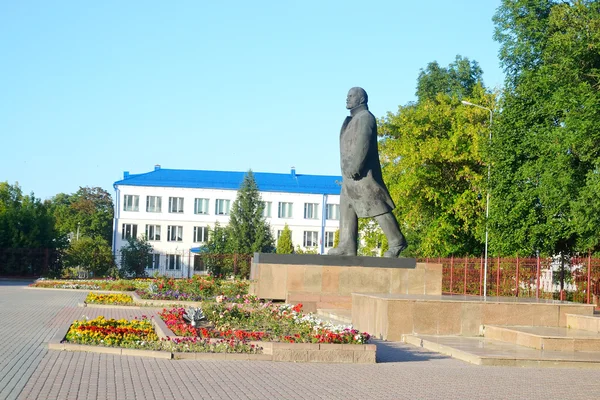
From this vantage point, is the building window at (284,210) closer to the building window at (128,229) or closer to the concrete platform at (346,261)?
the building window at (128,229)

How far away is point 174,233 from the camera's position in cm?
7325

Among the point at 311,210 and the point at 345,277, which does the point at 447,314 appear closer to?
the point at 345,277

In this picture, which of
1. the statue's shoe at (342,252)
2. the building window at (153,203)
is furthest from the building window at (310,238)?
the statue's shoe at (342,252)

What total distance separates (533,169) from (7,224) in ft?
91.0

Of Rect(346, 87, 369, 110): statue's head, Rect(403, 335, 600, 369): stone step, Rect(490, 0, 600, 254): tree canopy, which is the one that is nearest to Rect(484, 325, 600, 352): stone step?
Rect(403, 335, 600, 369): stone step

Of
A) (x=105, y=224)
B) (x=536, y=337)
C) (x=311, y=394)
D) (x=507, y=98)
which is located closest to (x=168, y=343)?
(x=311, y=394)

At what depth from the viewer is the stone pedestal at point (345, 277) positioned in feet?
70.2

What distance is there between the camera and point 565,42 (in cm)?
3042

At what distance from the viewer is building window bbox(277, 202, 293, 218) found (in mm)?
74062

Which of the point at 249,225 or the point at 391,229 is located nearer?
the point at 391,229

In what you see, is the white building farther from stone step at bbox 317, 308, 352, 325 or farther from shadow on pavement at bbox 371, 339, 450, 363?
shadow on pavement at bbox 371, 339, 450, 363

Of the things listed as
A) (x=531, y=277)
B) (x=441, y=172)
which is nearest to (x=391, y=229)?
(x=531, y=277)

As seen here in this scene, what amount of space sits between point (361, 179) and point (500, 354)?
8.15m

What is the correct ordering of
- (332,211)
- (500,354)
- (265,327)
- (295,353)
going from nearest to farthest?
(295,353) → (500,354) → (265,327) → (332,211)
